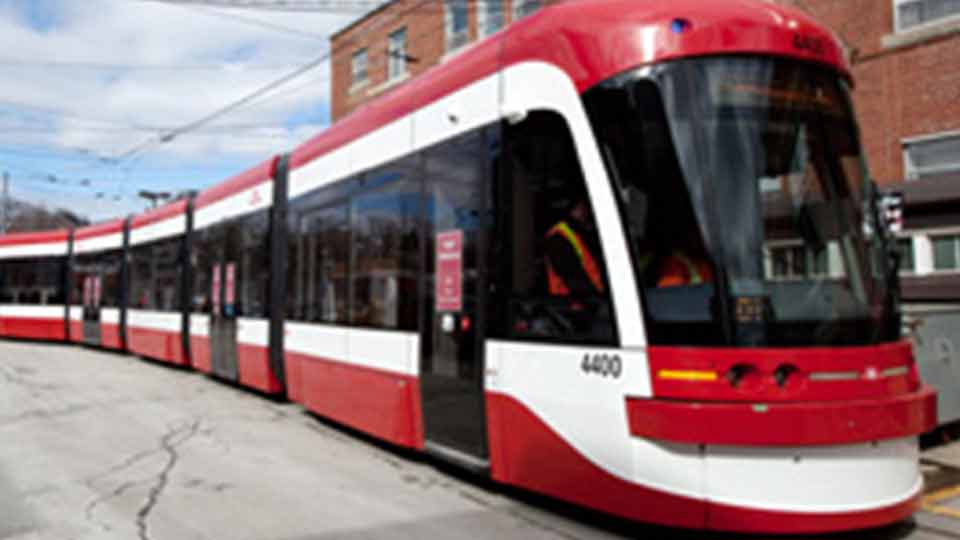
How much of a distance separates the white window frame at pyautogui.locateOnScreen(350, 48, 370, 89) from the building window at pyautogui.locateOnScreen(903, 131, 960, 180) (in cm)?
2065

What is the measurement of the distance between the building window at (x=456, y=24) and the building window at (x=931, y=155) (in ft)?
48.3

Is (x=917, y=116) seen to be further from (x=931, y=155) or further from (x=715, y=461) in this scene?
(x=715, y=461)

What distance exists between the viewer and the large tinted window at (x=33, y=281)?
2323 cm

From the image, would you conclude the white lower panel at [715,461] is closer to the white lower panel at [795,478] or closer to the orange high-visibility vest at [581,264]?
the white lower panel at [795,478]

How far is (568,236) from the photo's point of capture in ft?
17.0

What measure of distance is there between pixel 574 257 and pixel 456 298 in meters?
1.38

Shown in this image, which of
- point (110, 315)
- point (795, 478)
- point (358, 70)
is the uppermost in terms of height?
point (358, 70)

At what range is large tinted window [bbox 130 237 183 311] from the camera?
1535 cm

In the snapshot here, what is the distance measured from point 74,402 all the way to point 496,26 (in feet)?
60.6

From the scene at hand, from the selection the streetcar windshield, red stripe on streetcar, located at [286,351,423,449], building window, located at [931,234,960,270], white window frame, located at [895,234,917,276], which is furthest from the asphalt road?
white window frame, located at [895,234,917,276]

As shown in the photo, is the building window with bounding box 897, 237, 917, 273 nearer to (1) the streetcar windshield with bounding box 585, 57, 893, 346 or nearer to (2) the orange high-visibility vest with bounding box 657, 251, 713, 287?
(1) the streetcar windshield with bounding box 585, 57, 893, 346

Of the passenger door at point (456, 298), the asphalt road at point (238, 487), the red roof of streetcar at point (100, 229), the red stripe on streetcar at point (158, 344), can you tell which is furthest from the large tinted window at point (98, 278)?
the passenger door at point (456, 298)

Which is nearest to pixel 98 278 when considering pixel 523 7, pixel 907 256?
pixel 523 7

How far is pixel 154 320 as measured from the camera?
54.3 feet
